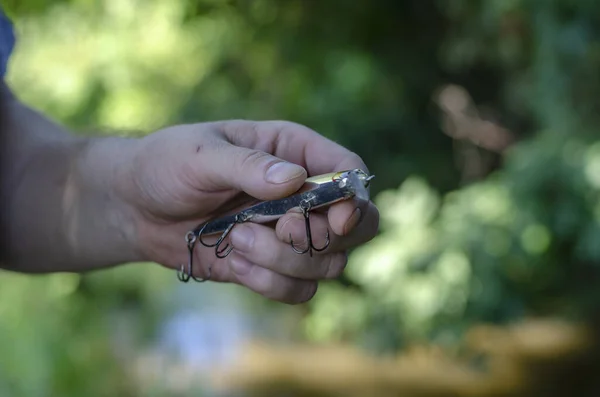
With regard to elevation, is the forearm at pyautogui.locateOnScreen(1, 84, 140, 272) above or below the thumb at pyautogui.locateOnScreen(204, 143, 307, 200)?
below

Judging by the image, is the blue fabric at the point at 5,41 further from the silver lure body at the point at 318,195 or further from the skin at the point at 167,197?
the silver lure body at the point at 318,195

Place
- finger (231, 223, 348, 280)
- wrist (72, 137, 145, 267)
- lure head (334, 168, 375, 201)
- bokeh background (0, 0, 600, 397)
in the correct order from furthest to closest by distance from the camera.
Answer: bokeh background (0, 0, 600, 397), wrist (72, 137, 145, 267), finger (231, 223, 348, 280), lure head (334, 168, 375, 201)

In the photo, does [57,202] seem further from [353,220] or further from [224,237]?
[353,220]

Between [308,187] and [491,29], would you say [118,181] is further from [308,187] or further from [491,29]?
[491,29]

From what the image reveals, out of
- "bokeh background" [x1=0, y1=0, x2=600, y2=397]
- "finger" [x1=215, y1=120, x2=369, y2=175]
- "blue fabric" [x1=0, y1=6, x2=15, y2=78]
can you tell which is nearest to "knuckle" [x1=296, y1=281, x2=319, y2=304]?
"finger" [x1=215, y1=120, x2=369, y2=175]

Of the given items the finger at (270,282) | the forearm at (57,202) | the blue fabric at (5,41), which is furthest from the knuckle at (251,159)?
the blue fabric at (5,41)

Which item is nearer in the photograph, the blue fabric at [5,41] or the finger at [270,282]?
the finger at [270,282]

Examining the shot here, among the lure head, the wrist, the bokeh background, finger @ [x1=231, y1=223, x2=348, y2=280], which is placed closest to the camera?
the lure head

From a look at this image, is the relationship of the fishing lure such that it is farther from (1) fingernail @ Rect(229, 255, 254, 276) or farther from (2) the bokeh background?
(2) the bokeh background
